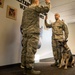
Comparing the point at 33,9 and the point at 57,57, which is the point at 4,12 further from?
the point at 57,57

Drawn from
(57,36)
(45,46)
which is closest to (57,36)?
(57,36)

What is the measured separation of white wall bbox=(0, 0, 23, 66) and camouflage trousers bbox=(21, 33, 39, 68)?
0.84m

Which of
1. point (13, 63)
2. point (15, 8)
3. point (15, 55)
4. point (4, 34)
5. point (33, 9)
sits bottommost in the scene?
point (13, 63)

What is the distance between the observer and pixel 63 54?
2957mm

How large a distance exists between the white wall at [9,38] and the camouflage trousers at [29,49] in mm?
839

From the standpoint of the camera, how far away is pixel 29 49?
83.2 inches

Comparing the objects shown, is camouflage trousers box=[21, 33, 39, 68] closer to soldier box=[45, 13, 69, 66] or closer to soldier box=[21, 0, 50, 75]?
soldier box=[21, 0, 50, 75]

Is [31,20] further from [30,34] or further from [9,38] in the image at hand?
[9,38]

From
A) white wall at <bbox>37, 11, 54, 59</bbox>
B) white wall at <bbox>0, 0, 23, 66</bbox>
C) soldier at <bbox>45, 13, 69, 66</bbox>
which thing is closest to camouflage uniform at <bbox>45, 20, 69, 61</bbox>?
soldier at <bbox>45, 13, 69, 66</bbox>

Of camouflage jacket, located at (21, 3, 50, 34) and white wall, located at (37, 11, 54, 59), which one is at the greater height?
camouflage jacket, located at (21, 3, 50, 34)

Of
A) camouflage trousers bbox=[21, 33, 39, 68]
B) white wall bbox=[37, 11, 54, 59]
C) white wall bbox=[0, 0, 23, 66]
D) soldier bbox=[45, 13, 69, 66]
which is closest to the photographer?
camouflage trousers bbox=[21, 33, 39, 68]

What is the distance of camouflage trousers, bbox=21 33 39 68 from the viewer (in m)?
2.11

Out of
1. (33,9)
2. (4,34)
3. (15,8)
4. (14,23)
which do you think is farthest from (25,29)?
(15,8)

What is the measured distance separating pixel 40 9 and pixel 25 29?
470 millimetres
